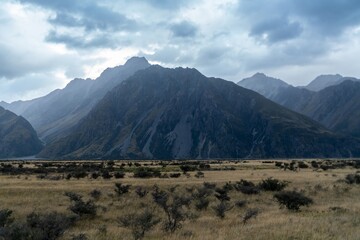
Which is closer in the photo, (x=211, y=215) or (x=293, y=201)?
(x=211, y=215)

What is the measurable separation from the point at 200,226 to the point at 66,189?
19.6 meters

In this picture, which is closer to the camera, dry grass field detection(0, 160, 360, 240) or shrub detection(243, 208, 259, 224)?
dry grass field detection(0, 160, 360, 240)

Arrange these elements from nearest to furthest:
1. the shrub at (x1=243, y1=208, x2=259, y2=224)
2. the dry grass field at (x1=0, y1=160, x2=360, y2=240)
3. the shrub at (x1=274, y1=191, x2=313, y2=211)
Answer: the dry grass field at (x1=0, y1=160, x2=360, y2=240) → the shrub at (x1=243, y1=208, x2=259, y2=224) → the shrub at (x1=274, y1=191, x2=313, y2=211)

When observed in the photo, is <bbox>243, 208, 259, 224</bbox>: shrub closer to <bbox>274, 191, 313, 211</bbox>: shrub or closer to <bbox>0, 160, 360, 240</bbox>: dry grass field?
<bbox>0, 160, 360, 240</bbox>: dry grass field

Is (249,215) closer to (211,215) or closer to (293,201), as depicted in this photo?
(211,215)

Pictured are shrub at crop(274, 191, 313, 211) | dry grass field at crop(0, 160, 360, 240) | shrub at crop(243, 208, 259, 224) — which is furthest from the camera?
shrub at crop(274, 191, 313, 211)

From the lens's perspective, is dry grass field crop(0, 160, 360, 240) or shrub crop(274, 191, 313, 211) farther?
shrub crop(274, 191, 313, 211)

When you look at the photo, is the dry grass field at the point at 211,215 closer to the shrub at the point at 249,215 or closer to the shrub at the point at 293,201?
the shrub at the point at 249,215

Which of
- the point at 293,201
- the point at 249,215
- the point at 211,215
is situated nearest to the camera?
the point at 249,215

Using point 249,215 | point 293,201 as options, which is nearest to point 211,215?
point 249,215

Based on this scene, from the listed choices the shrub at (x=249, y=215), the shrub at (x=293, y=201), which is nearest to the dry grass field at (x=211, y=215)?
the shrub at (x=249, y=215)

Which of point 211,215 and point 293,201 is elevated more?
point 293,201

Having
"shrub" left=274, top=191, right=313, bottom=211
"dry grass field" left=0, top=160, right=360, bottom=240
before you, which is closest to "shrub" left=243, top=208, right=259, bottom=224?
"dry grass field" left=0, top=160, right=360, bottom=240

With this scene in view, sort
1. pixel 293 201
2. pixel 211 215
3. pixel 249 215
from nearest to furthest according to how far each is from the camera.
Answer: pixel 249 215 < pixel 211 215 < pixel 293 201
